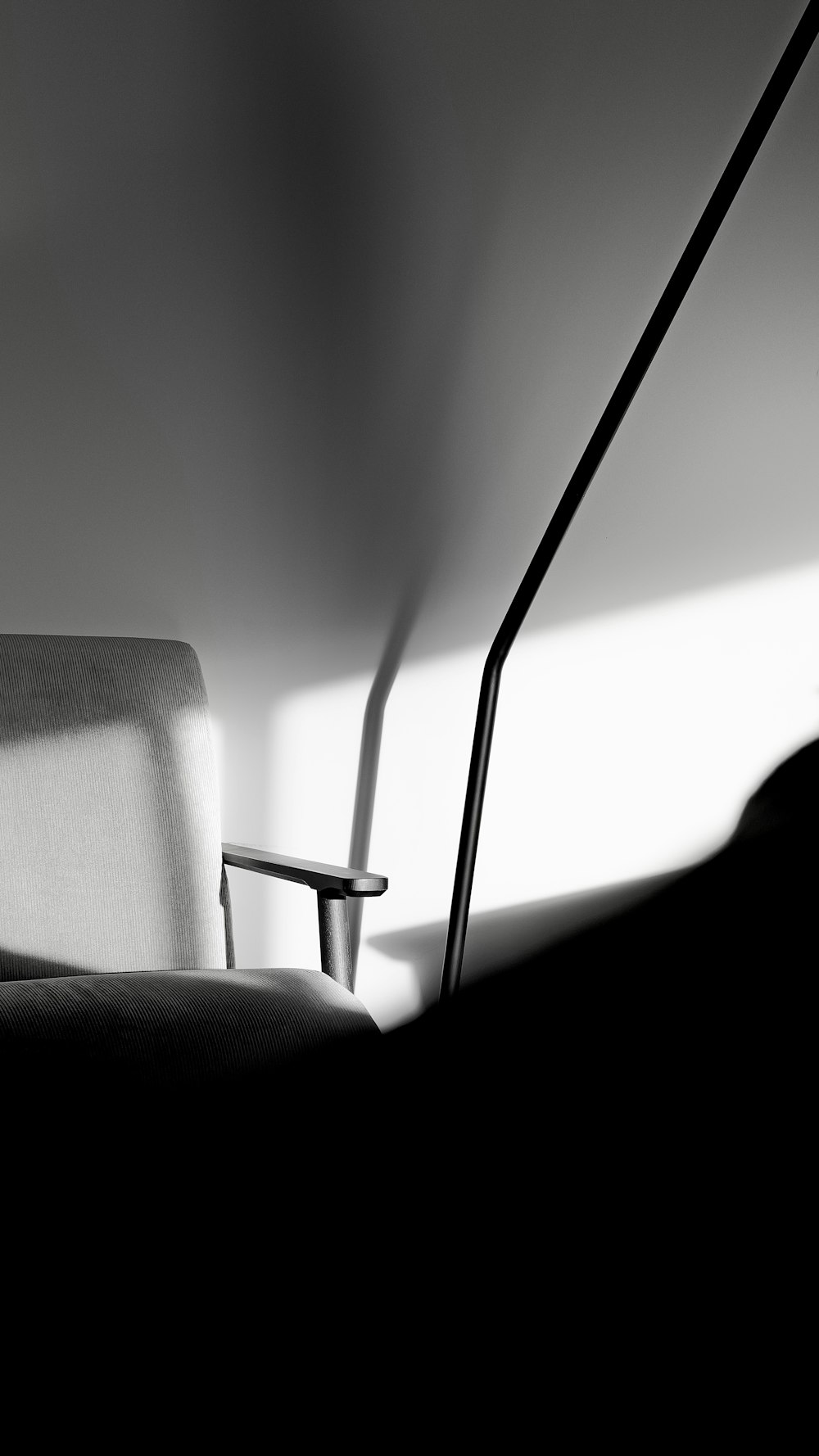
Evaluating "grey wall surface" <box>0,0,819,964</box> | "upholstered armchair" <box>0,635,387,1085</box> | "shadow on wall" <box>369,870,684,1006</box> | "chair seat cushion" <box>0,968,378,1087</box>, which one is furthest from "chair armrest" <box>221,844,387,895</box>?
"shadow on wall" <box>369,870,684,1006</box>

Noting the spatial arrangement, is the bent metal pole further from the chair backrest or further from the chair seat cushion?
the chair seat cushion

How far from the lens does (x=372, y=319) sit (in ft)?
6.82

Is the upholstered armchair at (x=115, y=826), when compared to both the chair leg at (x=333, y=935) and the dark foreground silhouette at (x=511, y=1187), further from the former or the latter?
the dark foreground silhouette at (x=511, y=1187)

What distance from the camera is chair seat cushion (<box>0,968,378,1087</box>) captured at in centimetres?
99

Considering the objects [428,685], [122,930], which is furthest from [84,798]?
[428,685]

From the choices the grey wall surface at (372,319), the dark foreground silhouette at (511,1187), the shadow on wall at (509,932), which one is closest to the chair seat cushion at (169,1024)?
the dark foreground silhouette at (511,1187)

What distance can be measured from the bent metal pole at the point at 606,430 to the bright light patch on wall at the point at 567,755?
13.2 inches

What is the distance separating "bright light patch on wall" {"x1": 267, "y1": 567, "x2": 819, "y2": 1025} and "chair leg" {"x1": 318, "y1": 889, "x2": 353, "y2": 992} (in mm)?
653

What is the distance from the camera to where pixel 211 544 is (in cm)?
204

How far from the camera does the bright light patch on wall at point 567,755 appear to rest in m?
2.19

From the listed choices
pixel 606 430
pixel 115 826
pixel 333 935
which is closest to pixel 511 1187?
pixel 333 935

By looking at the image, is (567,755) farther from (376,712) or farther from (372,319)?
(372,319)

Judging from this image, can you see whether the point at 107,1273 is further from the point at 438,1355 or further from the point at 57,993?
the point at 438,1355

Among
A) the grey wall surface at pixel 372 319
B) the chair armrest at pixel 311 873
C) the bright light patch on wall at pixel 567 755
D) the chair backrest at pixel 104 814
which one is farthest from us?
the bright light patch on wall at pixel 567 755
